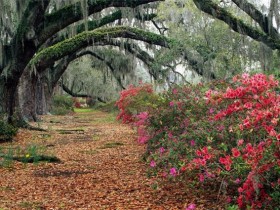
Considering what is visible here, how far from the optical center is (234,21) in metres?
11.0

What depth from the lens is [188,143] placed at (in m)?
5.55

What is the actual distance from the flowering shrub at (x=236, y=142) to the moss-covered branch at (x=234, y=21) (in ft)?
14.3

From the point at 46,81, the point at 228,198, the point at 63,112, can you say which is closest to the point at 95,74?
the point at 63,112

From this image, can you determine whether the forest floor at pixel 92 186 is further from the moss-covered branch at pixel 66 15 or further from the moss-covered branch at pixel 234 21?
the moss-covered branch at pixel 234 21

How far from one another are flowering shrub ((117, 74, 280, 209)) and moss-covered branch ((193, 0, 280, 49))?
14.3 feet

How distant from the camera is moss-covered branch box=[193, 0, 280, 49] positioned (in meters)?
10.9

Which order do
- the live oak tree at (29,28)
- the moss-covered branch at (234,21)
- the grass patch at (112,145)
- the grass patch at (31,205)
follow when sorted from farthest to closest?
the moss-covered branch at (234,21)
the live oak tree at (29,28)
the grass patch at (112,145)
the grass patch at (31,205)

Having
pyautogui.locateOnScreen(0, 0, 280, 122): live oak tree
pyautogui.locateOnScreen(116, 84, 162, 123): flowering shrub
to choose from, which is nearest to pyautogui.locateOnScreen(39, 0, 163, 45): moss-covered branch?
pyautogui.locateOnScreen(0, 0, 280, 122): live oak tree

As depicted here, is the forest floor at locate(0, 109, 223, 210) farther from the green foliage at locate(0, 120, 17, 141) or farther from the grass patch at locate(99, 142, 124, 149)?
the green foliage at locate(0, 120, 17, 141)

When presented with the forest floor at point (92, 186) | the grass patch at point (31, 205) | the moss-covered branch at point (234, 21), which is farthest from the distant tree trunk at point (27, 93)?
the grass patch at point (31, 205)

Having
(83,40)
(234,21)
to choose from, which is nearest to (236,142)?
(234,21)

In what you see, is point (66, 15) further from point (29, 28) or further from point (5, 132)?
point (5, 132)

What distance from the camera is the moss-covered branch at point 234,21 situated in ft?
35.6

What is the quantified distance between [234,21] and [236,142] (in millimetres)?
7232
